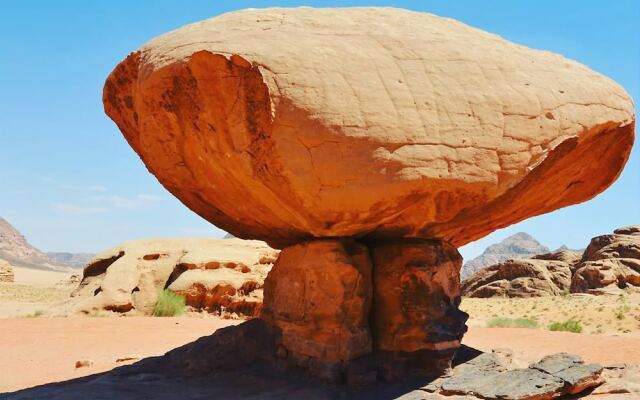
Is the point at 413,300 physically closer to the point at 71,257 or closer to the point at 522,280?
the point at 522,280

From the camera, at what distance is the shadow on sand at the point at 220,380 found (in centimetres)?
561

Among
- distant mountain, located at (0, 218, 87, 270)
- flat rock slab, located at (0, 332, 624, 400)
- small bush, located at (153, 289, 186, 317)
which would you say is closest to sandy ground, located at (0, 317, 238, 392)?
small bush, located at (153, 289, 186, 317)

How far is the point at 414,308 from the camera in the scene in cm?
582

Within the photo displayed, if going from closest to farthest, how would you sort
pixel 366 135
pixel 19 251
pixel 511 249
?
pixel 366 135
pixel 19 251
pixel 511 249

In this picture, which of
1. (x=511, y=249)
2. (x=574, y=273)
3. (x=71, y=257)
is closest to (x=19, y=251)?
(x=71, y=257)

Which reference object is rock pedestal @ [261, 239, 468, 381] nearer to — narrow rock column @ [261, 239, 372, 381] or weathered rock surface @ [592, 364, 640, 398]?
narrow rock column @ [261, 239, 372, 381]

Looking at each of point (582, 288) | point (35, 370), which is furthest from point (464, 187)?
point (582, 288)

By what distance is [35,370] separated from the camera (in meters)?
8.44

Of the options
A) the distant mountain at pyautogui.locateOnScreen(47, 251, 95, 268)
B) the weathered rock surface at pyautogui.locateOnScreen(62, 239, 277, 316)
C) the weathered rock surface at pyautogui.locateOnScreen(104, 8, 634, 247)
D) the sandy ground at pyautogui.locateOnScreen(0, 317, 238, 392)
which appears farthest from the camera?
the distant mountain at pyautogui.locateOnScreen(47, 251, 95, 268)

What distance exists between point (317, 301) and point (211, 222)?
92.9 inches

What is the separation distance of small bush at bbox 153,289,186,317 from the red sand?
1.78ft

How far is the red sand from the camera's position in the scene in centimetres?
834

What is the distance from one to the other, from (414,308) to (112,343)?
6.73 metres

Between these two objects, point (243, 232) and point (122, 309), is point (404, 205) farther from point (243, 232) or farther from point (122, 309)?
point (122, 309)
